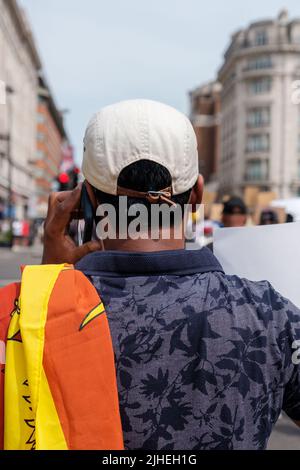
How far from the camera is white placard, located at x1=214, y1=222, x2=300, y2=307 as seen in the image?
172 cm

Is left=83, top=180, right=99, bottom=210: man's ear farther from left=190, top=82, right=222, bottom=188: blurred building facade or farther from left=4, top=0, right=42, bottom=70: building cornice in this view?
left=190, top=82, right=222, bottom=188: blurred building facade

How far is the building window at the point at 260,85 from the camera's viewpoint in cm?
8000

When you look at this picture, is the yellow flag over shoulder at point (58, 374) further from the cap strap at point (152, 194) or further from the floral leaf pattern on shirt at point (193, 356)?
the cap strap at point (152, 194)

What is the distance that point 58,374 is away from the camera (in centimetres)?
128

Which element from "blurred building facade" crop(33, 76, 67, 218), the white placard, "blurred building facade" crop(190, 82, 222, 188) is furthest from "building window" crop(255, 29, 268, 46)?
the white placard

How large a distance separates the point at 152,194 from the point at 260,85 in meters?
82.4

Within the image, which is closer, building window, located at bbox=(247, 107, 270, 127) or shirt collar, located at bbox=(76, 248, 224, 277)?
shirt collar, located at bbox=(76, 248, 224, 277)

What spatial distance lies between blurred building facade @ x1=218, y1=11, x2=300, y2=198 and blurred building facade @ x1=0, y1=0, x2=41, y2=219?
2474cm

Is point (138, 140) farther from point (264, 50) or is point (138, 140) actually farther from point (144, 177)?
point (264, 50)

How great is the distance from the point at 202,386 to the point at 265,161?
8055 centimetres

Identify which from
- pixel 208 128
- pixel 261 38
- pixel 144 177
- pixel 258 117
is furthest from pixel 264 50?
pixel 144 177

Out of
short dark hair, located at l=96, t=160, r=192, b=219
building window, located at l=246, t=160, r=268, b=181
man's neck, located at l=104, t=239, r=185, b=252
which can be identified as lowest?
man's neck, located at l=104, t=239, r=185, b=252
